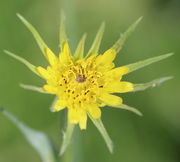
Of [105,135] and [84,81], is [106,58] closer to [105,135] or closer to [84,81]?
[84,81]

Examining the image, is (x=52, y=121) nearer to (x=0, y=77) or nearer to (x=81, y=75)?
(x=0, y=77)

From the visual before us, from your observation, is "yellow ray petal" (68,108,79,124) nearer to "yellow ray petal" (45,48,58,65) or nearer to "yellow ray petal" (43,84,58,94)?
"yellow ray petal" (43,84,58,94)

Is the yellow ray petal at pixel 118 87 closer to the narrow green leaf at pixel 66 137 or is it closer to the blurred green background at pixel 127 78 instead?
the narrow green leaf at pixel 66 137

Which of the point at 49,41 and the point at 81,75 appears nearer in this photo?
the point at 81,75

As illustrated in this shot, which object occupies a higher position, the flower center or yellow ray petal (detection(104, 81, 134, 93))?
the flower center

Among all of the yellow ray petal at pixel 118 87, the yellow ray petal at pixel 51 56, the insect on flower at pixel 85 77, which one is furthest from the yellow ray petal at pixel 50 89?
the yellow ray petal at pixel 118 87

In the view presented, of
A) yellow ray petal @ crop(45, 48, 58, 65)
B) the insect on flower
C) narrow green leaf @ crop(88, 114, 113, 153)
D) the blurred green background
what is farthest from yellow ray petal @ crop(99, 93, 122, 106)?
the blurred green background

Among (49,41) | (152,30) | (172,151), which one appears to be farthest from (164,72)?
(49,41)
